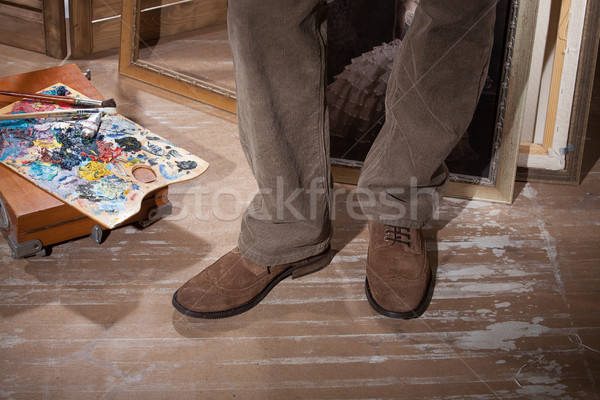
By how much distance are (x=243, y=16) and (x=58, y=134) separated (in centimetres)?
67

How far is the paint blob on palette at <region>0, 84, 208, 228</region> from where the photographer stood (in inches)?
51.9

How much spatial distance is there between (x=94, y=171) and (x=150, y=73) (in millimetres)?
765

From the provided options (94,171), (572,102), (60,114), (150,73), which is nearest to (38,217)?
(94,171)

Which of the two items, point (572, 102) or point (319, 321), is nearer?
point (319, 321)

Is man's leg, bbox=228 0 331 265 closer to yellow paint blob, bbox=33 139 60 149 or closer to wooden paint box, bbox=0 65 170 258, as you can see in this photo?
wooden paint box, bbox=0 65 170 258

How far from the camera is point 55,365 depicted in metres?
1.15

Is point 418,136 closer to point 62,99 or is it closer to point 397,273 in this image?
point 397,273

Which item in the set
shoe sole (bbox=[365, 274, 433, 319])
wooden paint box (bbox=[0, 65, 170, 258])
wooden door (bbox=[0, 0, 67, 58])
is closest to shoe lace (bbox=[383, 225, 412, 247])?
shoe sole (bbox=[365, 274, 433, 319])

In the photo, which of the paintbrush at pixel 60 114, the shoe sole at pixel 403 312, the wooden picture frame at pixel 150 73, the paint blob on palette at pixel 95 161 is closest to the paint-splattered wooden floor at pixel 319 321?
the shoe sole at pixel 403 312

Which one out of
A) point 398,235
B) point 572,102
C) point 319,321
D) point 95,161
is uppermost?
point 572,102

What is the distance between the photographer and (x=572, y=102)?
163 cm

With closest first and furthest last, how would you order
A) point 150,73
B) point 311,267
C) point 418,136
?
point 418,136 < point 311,267 < point 150,73

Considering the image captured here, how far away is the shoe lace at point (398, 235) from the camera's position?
1.35m

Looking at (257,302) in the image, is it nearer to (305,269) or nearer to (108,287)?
(305,269)
